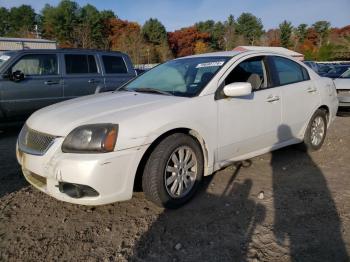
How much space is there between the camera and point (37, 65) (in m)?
6.85

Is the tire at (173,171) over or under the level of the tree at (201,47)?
under

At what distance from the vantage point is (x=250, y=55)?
14.1 ft

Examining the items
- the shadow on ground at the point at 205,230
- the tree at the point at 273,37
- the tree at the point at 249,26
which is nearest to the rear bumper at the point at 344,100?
the shadow on ground at the point at 205,230

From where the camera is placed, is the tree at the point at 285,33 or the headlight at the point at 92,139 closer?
the headlight at the point at 92,139

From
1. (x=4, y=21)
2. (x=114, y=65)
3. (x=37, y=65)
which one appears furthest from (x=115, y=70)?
(x=4, y=21)

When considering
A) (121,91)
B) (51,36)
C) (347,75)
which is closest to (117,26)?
(51,36)

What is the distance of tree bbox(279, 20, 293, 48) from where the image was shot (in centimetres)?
7446

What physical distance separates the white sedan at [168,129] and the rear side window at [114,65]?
3.37 meters

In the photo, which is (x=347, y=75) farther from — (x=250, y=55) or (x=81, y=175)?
(x=81, y=175)

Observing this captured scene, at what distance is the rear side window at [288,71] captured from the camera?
4.60 m

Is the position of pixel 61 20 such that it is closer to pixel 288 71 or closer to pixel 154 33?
pixel 154 33

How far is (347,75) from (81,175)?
29.6 feet

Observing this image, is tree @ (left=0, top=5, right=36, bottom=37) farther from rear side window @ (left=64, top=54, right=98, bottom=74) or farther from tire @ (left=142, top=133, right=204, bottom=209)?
tire @ (left=142, top=133, right=204, bottom=209)

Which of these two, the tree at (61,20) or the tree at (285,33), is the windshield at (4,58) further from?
the tree at (285,33)
